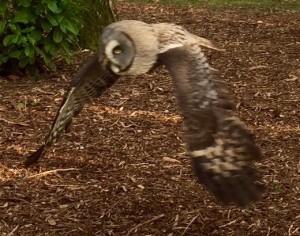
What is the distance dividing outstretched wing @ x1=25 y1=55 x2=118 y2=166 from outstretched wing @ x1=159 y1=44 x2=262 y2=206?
0.87 meters

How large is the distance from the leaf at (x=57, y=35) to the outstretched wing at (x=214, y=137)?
331cm

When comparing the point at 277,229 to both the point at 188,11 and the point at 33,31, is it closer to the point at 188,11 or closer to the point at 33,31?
the point at 33,31

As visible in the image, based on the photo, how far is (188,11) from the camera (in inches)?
457

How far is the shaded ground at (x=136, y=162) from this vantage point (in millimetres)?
4281

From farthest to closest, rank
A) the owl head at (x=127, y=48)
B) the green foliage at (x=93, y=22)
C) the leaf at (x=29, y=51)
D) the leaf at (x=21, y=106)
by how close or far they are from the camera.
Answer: the green foliage at (x=93, y=22)
the leaf at (x=29, y=51)
the leaf at (x=21, y=106)
the owl head at (x=127, y=48)

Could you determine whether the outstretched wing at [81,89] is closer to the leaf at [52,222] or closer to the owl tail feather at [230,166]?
the leaf at [52,222]

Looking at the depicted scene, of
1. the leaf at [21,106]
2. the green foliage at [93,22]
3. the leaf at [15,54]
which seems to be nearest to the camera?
the leaf at [21,106]

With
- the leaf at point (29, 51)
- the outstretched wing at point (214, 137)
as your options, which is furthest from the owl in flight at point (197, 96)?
the leaf at point (29, 51)

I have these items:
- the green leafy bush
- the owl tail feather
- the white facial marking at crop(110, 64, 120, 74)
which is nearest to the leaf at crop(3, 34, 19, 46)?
the green leafy bush

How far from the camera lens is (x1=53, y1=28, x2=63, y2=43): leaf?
22.2ft

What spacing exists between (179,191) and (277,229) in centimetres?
76

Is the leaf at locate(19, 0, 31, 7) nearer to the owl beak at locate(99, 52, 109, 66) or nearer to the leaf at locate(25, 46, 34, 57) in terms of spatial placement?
the leaf at locate(25, 46, 34, 57)

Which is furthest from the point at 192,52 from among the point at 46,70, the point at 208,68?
the point at 46,70

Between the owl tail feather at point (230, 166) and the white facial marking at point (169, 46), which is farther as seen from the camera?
the white facial marking at point (169, 46)
